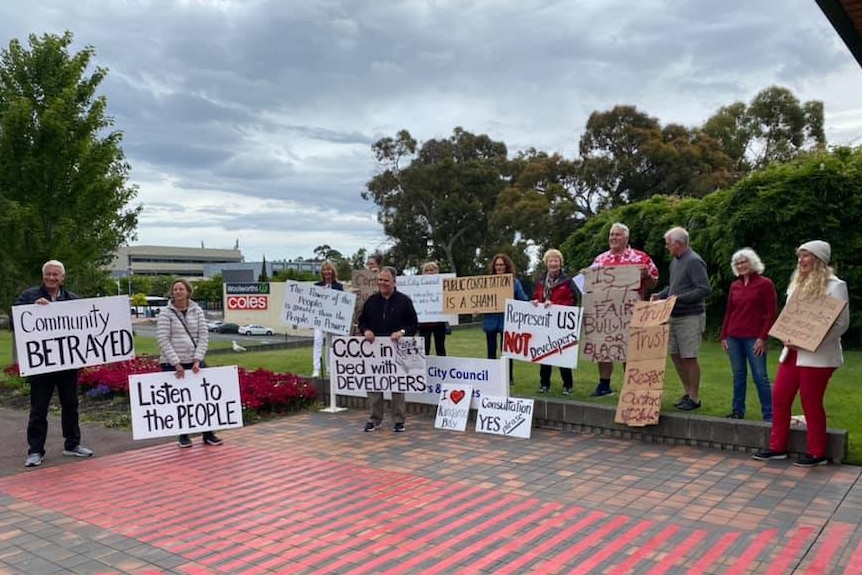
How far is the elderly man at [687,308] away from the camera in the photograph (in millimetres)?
7008

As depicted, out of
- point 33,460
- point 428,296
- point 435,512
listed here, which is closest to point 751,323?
point 435,512

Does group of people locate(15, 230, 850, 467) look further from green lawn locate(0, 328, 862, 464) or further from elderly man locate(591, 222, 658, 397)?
green lawn locate(0, 328, 862, 464)

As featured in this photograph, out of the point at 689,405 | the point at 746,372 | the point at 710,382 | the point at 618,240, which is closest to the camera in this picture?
the point at 746,372

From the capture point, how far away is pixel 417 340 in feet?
26.3

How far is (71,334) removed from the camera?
718 cm

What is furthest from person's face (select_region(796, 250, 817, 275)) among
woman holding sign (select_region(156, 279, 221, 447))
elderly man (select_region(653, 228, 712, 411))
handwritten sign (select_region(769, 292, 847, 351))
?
woman holding sign (select_region(156, 279, 221, 447))

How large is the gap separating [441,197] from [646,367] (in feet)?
138

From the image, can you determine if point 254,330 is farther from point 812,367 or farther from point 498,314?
point 812,367

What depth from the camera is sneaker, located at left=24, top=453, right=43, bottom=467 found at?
22.0ft

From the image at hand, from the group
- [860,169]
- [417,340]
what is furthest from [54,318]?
[860,169]

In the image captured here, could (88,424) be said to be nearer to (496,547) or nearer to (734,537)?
(496,547)

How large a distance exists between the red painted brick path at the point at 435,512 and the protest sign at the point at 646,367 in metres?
0.34

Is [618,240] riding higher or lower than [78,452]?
higher

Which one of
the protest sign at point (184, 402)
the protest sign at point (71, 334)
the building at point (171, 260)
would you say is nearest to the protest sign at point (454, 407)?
the protest sign at point (184, 402)
